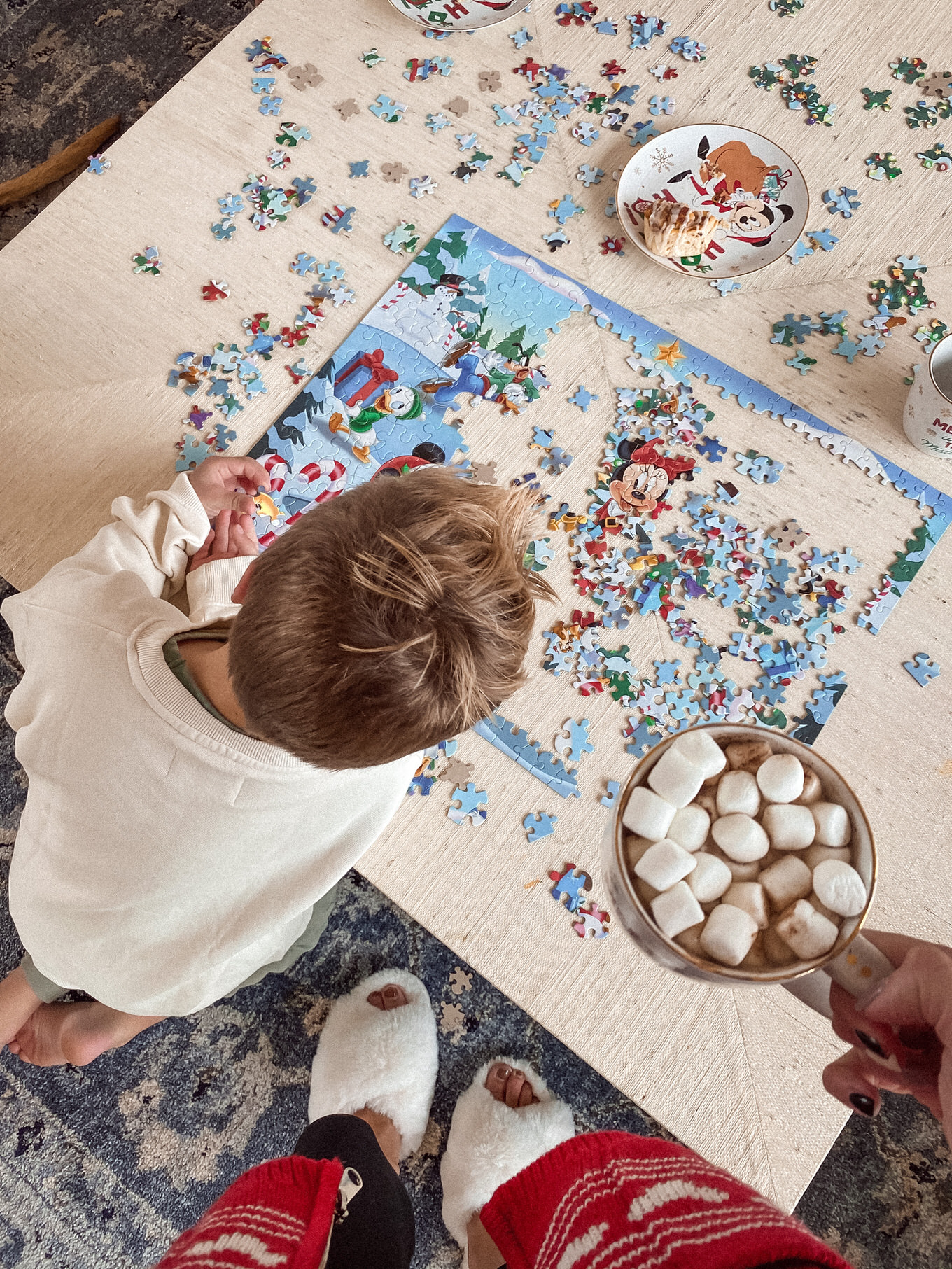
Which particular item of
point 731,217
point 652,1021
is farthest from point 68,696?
point 731,217

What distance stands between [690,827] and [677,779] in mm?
38

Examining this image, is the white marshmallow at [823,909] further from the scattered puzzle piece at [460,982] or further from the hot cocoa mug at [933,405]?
the scattered puzzle piece at [460,982]

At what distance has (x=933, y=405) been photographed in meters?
1.05

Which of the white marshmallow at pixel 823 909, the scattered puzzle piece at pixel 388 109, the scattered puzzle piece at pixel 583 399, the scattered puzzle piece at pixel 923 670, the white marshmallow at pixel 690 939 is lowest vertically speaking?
the white marshmallow at pixel 690 939

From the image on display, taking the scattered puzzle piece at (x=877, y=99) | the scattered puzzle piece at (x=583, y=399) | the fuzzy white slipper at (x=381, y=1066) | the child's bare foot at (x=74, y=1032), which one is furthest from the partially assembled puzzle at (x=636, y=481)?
the child's bare foot at (x=74, y=1032)

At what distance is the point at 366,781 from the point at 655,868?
0.36 m

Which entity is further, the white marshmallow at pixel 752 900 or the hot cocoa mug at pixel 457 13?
the hot cocoa mug at pixel 457 13

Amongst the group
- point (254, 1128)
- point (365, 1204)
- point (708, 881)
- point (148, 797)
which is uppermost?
point (708, 881)

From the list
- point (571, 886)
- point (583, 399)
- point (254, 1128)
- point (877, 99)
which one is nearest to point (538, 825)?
point (571, 886)

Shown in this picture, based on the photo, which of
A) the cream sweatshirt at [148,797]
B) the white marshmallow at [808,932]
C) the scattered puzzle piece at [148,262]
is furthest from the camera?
the scattered puzzle piece at [148,262]

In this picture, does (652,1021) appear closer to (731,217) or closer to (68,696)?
(68,696)

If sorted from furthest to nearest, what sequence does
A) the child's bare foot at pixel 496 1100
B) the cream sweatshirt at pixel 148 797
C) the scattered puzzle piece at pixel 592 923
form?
1. the child's bare foot at pixel 496 1100
2. the scattered puzzle piece at pixel 592 923
3. the cream sweatshirt at pixel 148 797

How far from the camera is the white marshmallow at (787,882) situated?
0.63m

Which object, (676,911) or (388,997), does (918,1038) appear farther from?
(388,997)
